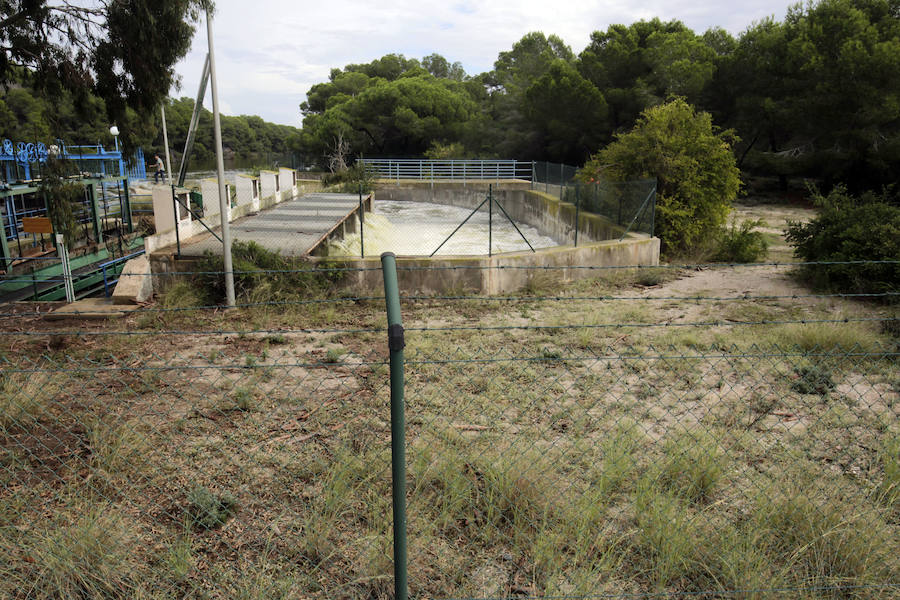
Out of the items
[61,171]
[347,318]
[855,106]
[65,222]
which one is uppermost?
[855,106]

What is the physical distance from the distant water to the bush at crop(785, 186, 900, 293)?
7.87 meters

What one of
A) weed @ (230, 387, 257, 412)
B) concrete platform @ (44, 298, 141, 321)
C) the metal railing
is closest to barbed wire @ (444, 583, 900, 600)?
weed @ (230, 387, 257, 412)

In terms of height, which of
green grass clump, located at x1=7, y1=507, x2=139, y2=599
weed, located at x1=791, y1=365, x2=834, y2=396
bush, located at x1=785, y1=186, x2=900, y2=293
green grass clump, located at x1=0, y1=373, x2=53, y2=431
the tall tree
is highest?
the tall tree

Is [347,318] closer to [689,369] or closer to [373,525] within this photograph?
[689,369]

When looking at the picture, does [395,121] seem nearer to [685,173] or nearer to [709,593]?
[685,173]

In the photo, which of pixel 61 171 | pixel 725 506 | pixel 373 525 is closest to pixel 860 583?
pixel 725 506

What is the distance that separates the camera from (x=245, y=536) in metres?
4.28

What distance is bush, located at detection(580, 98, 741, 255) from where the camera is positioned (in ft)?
56.3

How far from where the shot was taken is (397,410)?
9.06ft

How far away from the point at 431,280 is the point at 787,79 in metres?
28.5

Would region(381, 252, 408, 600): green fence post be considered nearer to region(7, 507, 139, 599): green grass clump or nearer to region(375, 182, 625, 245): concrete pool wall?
region(7, 507, 139, 599): green grass clump

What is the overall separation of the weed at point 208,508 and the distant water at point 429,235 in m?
11.1

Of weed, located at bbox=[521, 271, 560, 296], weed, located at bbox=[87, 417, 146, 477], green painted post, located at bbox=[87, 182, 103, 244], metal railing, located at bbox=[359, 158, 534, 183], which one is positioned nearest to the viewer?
weed, located at bbox=[87, 417, 146, 477]

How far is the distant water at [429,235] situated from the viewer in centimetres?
2028
